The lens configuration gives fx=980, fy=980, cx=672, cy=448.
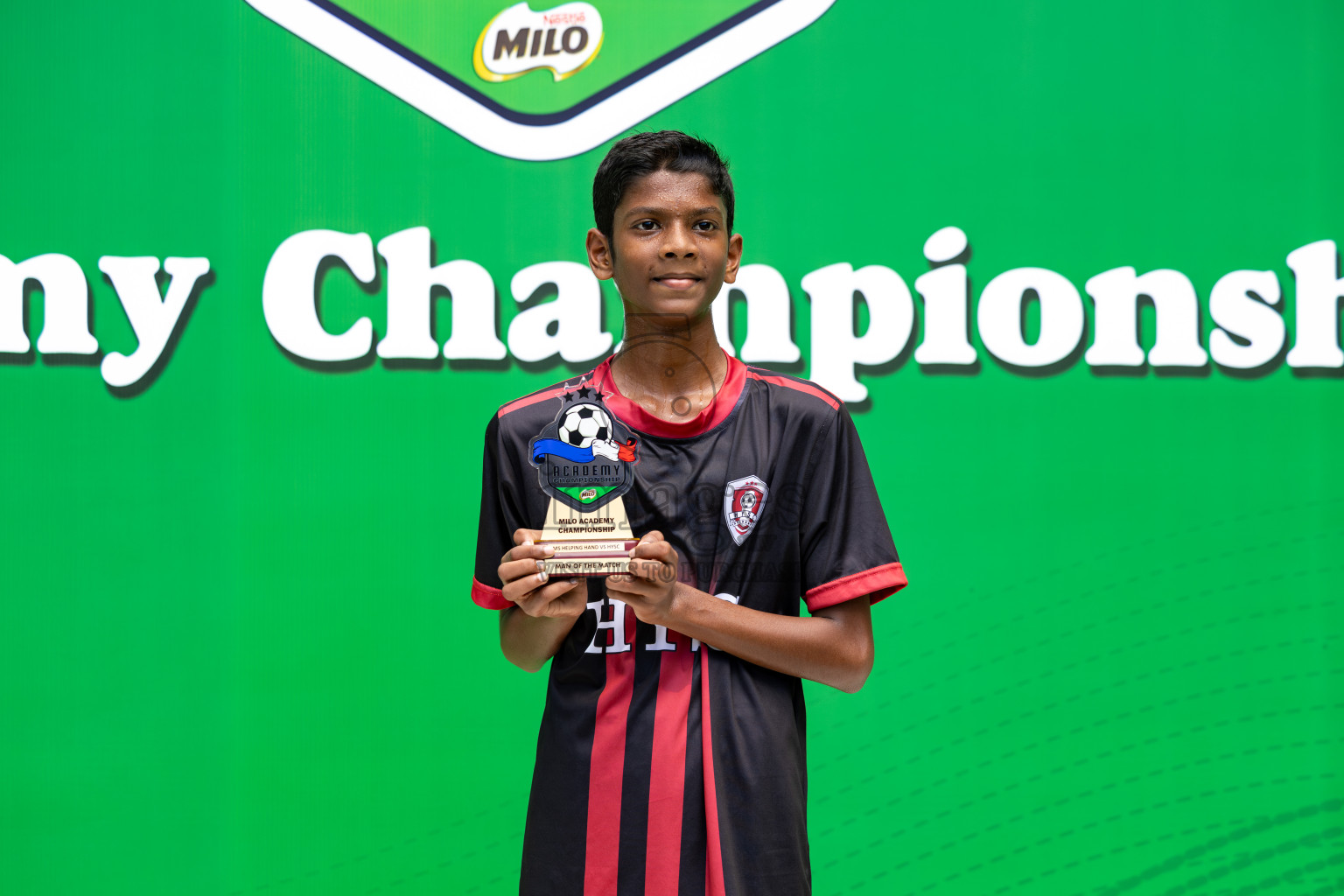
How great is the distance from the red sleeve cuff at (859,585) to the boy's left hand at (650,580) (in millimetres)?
217

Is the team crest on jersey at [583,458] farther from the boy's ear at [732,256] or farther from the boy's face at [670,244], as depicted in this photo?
the boy's ear at [732,256]

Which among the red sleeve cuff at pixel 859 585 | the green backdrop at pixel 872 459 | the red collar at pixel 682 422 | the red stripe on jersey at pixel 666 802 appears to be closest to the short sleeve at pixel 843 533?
the red sleeve cuff at pixel 859 585

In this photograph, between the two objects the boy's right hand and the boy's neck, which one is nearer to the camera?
the boy's right hand

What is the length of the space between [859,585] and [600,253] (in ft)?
1.92

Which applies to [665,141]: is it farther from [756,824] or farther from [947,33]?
[947,33]

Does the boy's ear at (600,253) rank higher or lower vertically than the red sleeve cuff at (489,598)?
higher

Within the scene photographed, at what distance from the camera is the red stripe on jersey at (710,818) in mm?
1227

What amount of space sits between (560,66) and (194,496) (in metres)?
1.45

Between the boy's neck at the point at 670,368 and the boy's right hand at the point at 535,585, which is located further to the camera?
the boy's neck at the point at 670,368

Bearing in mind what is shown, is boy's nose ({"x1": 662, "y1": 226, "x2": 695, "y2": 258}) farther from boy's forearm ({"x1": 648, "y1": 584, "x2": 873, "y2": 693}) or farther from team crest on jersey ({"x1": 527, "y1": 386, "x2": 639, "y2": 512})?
boy's forearm ({"x1": 648, "y1": 584, "x2": 873, "y2": 693})

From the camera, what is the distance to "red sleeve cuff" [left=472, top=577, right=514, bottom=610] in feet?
4.45

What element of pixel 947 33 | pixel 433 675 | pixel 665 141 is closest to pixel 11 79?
pixel 433 675

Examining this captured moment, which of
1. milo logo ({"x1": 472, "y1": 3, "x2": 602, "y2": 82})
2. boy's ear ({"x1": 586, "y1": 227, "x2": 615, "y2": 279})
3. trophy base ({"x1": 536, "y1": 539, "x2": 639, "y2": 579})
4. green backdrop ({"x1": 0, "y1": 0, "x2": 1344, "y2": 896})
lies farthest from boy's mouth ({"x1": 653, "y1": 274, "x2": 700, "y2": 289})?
milo logo ({"x1": 472, "y1": 3, "x2": 602, "y2": 82})

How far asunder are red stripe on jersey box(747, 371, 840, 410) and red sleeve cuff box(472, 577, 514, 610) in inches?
18.4
